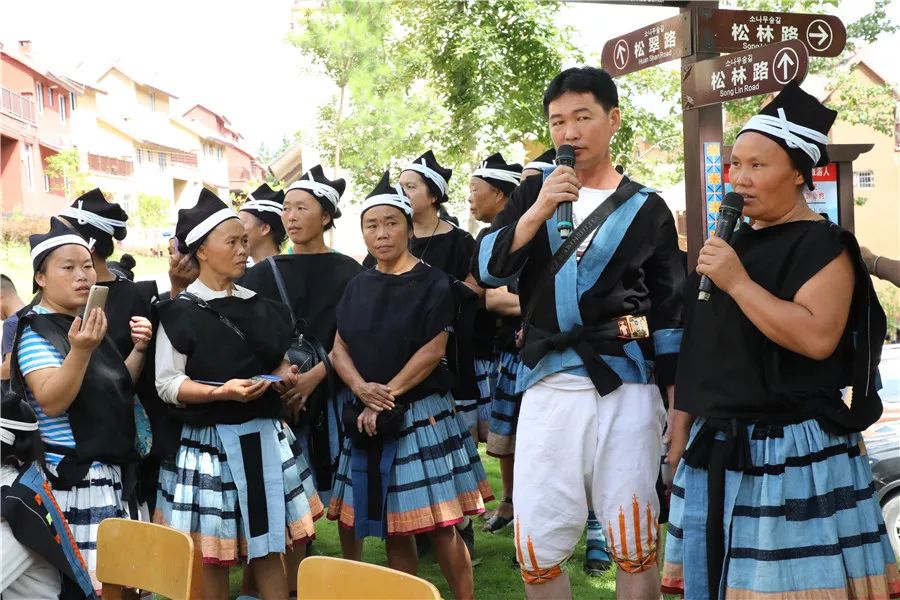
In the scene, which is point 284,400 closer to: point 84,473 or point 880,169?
point 84,473

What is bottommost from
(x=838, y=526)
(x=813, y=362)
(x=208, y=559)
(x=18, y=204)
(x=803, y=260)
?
(x=208, y=559)

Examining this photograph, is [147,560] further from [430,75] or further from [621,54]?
[430,75]

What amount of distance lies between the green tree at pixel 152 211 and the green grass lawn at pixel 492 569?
354 inches

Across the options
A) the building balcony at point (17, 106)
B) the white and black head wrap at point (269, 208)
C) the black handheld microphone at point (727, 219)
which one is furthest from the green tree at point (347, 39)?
the black handheld microphone at point (727, 219)

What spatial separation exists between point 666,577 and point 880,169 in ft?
73.8

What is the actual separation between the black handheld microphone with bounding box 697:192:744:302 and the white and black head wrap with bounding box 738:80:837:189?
7.0 inches

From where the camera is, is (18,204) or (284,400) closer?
(284,400)

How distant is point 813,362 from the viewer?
231cm

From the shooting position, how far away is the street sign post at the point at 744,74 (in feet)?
12.3

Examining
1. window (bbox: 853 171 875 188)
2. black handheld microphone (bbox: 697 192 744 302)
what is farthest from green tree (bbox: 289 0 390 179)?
window (bbox: 853 171 875 188)

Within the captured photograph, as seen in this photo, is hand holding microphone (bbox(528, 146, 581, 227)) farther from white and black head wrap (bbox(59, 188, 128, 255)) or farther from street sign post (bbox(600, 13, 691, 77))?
street sign post (bbox(600, 13, 691, 77))

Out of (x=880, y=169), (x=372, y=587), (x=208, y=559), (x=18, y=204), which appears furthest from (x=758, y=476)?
(x=880, y=169)

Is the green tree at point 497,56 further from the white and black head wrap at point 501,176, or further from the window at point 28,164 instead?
the white and black head wrap at point 501,176

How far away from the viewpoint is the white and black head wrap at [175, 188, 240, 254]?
11.5 ft
